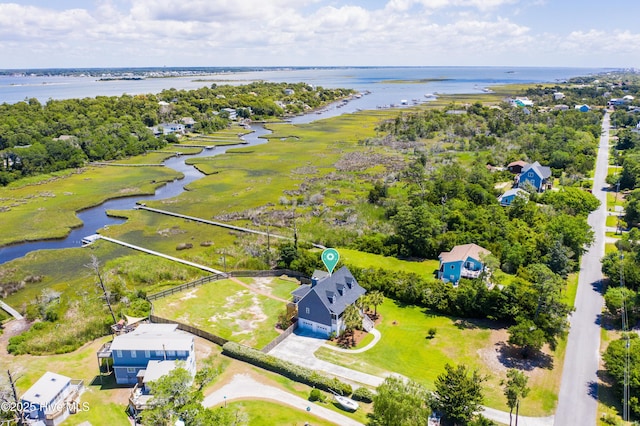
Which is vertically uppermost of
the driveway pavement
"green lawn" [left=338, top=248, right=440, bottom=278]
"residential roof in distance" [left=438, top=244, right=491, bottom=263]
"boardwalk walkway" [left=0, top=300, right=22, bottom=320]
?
"residential roof in distance" [left=438, top=244, right=491, bottom=263]

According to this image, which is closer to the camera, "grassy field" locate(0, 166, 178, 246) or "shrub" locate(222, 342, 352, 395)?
"shrub" locate(222, 342, 352, 395)

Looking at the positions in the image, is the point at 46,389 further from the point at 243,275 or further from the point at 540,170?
the point at 540,170

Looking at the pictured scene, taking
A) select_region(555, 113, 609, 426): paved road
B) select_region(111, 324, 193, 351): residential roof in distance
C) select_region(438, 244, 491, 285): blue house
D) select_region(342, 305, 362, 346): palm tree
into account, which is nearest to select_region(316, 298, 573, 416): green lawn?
select_region(555, 113, 609, 426): paved road

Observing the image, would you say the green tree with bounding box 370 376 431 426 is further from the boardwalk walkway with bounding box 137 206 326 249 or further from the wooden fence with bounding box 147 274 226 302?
the boardwalk walkway with bounding box 137 206 326 249

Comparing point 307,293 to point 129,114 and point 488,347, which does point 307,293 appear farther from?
point 129,114

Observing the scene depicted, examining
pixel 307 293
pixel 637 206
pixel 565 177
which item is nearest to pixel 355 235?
pixel 307 293

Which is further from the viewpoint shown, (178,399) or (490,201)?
(490,201)

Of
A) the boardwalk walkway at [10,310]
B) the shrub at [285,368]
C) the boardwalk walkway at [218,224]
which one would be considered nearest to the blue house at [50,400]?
the shrub at [285,368]
